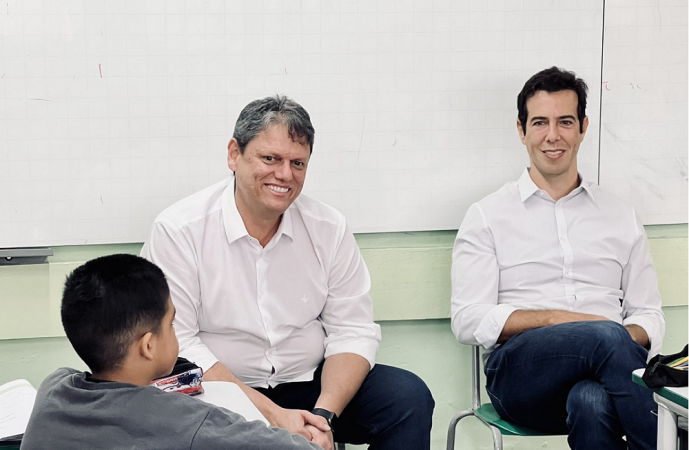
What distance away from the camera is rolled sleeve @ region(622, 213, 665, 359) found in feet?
8.33

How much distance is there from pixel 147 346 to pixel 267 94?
137cm

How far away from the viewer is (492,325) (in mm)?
2410

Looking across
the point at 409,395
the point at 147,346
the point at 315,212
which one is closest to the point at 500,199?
the point at 315,212

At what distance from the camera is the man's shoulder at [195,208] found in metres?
2.22

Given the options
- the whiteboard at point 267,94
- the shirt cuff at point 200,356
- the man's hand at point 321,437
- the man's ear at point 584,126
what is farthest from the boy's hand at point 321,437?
the man's ear at point 584,126

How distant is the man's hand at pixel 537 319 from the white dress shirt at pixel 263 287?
410mm

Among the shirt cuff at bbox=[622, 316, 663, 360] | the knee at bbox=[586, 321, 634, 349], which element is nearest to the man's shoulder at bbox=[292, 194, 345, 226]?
the knee at bbox=[586, 321, 634, 349]

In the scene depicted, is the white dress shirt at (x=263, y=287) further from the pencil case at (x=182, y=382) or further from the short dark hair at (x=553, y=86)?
the short dark hair at (x=553, y=86)

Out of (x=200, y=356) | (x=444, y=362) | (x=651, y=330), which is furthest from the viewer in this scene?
(x=444, y=362)

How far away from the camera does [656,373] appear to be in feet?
5.08

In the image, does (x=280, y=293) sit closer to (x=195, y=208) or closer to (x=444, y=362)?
(x=195, y=208)

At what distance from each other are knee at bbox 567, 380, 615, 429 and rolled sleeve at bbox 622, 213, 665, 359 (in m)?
0.50

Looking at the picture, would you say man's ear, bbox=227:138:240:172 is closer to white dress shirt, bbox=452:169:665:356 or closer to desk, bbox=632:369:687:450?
white dress shirt, bbox=452:169:665:356

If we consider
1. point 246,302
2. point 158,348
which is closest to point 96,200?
point 246,302
